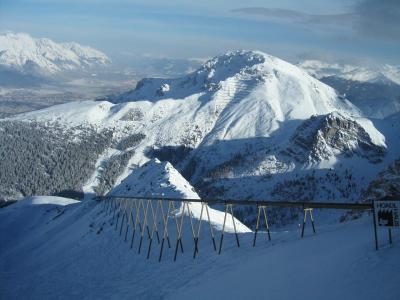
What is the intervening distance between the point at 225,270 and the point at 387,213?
12.8 meters

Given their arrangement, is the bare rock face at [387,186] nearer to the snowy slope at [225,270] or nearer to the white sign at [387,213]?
the snowy slope at [225,270]

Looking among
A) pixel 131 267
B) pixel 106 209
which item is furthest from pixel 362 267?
pixel 106 209

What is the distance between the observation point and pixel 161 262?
4388 centimetres

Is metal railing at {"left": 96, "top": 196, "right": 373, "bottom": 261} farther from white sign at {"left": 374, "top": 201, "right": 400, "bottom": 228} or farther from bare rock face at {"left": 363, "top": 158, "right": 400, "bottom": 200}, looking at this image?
bare rock face at {"left": 363, "top": 158, "right": 400, "bottom": 200}

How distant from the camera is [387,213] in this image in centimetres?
2423

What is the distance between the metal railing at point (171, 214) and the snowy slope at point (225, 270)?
1.21m

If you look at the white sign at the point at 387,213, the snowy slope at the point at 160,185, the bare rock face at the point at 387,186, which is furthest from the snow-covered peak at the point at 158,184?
the white sign at the point at 387,213

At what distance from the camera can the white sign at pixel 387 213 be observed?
78.3 feet

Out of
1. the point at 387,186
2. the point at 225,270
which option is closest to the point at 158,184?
the point at 387,186

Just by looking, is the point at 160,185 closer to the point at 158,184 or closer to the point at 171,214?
the point at 158,184

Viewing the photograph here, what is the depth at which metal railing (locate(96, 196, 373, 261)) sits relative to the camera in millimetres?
36031

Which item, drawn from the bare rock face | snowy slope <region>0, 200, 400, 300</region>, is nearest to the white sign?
snowy slope <region>0, 200, 400, 300</region>

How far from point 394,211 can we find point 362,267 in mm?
3352

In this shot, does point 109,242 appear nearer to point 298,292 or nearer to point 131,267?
point 131,267
